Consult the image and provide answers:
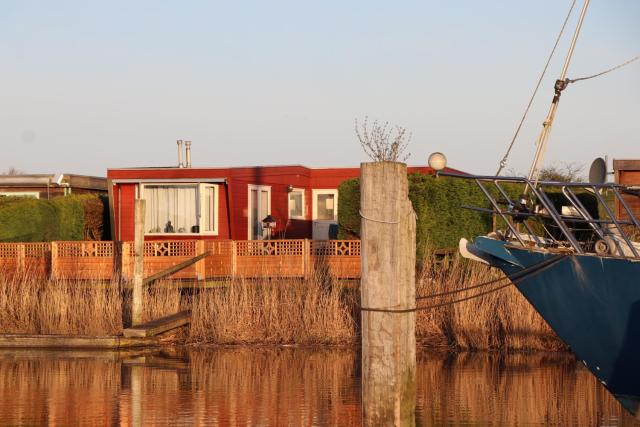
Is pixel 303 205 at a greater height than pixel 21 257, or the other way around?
pixel 303 205

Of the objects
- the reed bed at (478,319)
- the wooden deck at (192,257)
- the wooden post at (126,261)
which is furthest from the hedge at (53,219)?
the reed bed at (478,319)

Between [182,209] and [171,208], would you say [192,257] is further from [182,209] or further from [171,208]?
[171,208]

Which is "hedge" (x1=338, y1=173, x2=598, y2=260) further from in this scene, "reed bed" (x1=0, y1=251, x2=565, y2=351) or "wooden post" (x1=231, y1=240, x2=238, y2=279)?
"wooden post" (x1=231, y1=240, x2=238, y2=279)

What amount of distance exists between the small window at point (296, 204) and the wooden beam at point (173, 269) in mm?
8409

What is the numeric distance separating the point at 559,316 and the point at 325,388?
433cm

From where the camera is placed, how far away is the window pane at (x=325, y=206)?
30609 mm

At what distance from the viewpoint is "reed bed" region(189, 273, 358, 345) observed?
18.0m

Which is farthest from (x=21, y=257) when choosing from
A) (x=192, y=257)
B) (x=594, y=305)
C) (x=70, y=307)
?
(x=594, y=305)

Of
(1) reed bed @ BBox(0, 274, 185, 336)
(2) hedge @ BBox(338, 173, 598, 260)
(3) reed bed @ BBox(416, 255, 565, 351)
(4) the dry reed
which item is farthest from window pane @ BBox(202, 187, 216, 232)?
(3) reed bed @ BBox(416, 255, 565, 351)

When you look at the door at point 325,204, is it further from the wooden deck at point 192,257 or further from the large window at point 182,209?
the wooden deck at point 192,257

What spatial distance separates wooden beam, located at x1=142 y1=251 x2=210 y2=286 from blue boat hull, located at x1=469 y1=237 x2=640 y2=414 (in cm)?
960

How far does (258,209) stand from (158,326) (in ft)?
33.6

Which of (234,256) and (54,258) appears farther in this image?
(54,258)

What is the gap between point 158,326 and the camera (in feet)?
59.0
